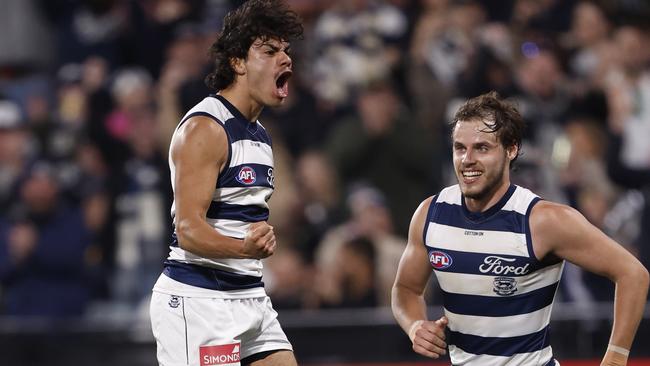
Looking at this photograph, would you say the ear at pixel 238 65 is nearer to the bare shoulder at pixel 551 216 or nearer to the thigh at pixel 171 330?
the thigh at pixel 171 330

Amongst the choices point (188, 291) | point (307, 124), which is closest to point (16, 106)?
point (307, 124)

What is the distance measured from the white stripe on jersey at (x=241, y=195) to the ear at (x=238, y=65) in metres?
0.49

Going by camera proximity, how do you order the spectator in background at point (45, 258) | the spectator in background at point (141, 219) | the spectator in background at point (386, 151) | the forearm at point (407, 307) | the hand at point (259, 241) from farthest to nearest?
the spectator in background at point (45, 258), the spectator in background at point (141, 219), the spectator in background at point (386, 151), the forearm at point (407, 307), the hand at point (259, 241)

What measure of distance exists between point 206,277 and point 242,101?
72 cm

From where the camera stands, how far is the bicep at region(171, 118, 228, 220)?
432cm

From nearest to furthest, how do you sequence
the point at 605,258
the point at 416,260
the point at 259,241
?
1. the point at 605,258
2. the point at 259,241
3. the point at 416,260

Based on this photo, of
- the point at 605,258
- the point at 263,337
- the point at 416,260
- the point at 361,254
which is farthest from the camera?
the point at 361,254

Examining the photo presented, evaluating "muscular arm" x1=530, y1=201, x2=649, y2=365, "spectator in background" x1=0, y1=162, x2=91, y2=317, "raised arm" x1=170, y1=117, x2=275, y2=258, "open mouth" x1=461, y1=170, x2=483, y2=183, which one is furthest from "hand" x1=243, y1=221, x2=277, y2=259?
"spectator in background" x1=0, y1=162, x2=91, y2=317

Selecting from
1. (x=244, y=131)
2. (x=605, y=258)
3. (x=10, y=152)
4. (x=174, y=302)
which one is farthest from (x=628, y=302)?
(x=10, y=152)

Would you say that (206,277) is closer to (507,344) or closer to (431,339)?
(431,339)

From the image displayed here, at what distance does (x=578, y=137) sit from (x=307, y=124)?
7.01ft

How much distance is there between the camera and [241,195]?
454 centimetres

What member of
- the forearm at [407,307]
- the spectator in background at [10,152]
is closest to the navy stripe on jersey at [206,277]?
the forearm at [407,307]

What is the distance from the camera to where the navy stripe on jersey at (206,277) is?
4.57 metres
